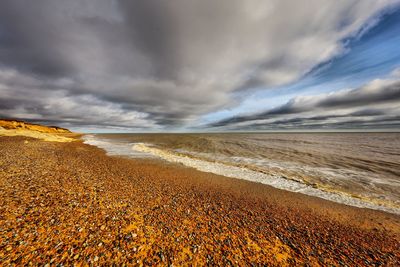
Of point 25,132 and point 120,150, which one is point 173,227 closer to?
point 120,150

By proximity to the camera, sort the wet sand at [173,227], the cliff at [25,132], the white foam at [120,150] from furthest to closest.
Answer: the cliff at [25,132] → the white foam at [120,150] → the wet sand at [173,227]

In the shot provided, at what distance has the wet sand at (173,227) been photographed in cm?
430

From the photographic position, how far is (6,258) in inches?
143

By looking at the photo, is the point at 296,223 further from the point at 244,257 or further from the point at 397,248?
the point at 244,257

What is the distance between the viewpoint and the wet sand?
430cm

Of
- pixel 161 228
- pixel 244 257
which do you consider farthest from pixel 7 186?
pixel 244 257

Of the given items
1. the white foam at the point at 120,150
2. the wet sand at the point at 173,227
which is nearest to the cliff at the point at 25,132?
the white foam at the point at 120,150

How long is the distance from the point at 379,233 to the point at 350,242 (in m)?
2.23

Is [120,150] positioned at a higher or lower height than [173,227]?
higher

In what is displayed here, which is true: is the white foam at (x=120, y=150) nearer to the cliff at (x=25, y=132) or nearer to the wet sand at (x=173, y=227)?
the cliff at (x=25, y=132)

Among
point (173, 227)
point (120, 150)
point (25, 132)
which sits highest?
point (25, 132)

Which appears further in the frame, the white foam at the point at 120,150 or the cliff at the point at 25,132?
the cliff at the point at 25,132

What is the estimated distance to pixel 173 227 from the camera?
5695mm

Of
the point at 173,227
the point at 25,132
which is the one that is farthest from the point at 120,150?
the point at 25,132
